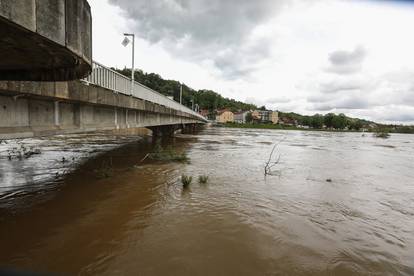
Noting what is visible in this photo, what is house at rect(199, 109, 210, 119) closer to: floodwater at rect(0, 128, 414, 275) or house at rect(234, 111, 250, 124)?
house at rect(234, 111, 250, 124)

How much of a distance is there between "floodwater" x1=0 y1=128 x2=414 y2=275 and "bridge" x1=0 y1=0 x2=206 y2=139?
233cm

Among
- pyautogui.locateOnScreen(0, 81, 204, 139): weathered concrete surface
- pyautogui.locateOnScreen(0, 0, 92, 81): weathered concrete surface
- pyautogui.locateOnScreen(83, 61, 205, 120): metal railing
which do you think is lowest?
pyautogui.locateOnScreen(0, 81, 204, 139): weathered concrete surface

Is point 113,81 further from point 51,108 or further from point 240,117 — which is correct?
point 240,117

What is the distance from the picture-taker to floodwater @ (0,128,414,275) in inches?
186

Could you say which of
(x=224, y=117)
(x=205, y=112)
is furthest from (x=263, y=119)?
(x=205, y=112)

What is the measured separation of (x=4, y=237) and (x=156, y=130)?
1129 inches

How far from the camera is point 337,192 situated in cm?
1000

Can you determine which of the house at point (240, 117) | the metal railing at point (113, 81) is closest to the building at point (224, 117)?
the house at point (240, 117)

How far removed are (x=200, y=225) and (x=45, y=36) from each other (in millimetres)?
5292

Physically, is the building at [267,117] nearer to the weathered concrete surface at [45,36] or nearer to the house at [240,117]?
the house at [240,117]

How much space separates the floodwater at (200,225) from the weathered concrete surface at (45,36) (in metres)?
3.42

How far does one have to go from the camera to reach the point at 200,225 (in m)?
6.39

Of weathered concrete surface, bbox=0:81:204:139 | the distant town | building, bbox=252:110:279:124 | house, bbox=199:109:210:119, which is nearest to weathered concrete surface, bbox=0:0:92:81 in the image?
weathered concrete surface, bbox=0:81:204:139

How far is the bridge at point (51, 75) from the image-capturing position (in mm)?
2354
